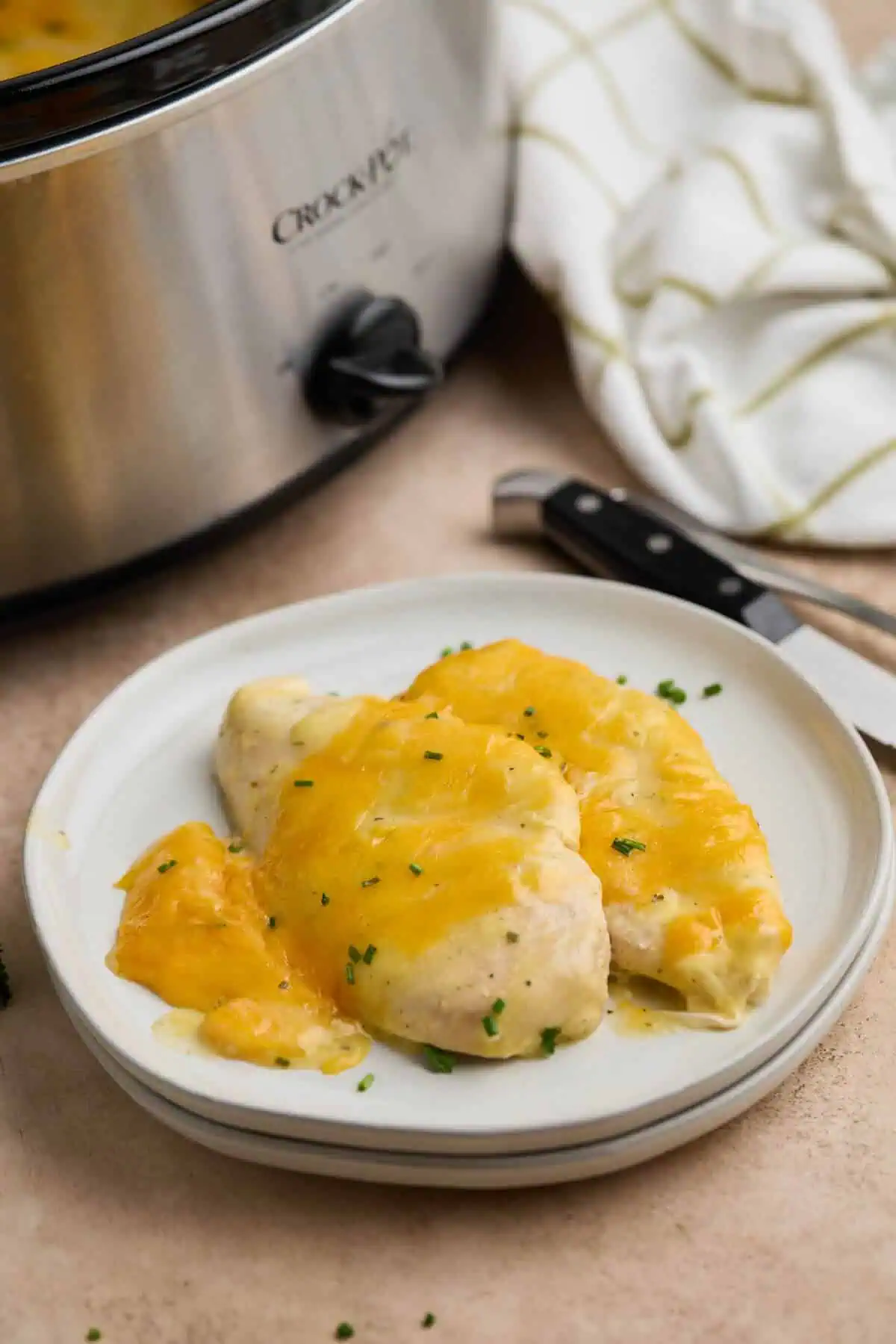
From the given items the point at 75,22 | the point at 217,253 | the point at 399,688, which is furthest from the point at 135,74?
the point at 399,688

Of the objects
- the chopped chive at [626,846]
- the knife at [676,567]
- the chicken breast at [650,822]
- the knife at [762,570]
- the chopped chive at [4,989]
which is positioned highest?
the chopped chive at [626,846]

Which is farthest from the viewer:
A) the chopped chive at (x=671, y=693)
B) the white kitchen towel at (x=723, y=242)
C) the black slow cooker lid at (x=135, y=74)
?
the white kitchen towel at (x=723, y=242)

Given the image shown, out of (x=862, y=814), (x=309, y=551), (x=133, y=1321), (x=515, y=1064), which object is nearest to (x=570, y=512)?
Answer: (x=309, y=551)

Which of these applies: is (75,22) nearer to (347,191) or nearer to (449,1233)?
(347,191)

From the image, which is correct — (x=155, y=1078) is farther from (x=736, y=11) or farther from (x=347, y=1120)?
(x=736, y=11)

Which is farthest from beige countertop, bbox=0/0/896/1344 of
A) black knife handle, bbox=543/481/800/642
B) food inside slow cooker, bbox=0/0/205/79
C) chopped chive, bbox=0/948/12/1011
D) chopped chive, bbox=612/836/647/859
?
food inside slow cooker, bbox=0/0/205/79

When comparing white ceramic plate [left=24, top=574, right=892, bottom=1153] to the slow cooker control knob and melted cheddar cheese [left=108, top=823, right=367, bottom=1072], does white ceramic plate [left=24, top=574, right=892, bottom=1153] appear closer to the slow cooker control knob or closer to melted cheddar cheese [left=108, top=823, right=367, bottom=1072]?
melted cheddar cheese [left=108, top=823, right=367, bottom=1072]

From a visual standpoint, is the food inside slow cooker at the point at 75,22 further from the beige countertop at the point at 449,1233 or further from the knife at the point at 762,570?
the beige countertop at the point at 449,1233

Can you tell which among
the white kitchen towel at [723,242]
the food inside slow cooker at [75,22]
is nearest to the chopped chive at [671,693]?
the white kitchen towel at [723,242]
